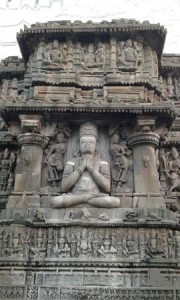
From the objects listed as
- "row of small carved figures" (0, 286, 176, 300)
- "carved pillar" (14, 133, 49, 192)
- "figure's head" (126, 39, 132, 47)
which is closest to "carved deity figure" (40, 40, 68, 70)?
"figure's head" (126, 39, 132, 47)

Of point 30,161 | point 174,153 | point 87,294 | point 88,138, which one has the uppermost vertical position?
point 174,153

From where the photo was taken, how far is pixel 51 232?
8.32m

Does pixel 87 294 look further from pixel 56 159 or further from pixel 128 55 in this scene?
pixel 128 55

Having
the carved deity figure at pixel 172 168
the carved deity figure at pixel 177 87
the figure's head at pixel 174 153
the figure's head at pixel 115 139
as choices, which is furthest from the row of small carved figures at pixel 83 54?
the carved deity figure at pixel 172 168

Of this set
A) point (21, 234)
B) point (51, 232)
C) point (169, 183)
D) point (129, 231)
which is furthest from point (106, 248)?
point (169, 183)

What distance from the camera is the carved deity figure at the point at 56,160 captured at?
941cm

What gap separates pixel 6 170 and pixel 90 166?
2.55 metres

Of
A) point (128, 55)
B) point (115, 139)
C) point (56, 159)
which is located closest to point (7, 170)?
point (56, 159)

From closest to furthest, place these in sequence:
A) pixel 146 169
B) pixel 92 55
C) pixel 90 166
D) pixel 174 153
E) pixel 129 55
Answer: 1. pixel 90 166
2. pixel 146 169
3. pixel 174 153
4. pixel 129 55
5. pixel 92 55

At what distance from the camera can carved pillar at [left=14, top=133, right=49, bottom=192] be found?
916 cm

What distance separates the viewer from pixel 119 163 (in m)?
9.51

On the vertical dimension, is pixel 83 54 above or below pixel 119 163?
above

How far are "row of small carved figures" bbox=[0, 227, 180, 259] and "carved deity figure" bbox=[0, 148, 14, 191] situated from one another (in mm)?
2069

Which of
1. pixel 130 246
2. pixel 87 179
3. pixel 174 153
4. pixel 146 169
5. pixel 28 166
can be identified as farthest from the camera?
pixel 174 153
